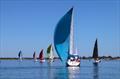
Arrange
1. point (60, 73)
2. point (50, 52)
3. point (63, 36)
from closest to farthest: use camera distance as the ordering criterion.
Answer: point (60, 73)
point (63, 36)
point (50, 52)

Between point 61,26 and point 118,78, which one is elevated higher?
point 61,26

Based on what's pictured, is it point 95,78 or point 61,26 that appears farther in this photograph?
point 61,26

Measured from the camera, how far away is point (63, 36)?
78.9m

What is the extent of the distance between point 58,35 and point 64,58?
448cm

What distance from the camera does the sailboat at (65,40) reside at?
7750cm

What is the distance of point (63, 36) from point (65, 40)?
0.86 meters

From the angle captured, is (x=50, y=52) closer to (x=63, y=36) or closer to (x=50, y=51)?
(x=50, y=51)

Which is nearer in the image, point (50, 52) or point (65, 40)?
point (65, 40)

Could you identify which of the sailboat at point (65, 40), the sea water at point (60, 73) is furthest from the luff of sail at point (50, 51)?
the sailboat at point (65, 40)

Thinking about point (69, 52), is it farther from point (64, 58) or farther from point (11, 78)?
point (11, 78)

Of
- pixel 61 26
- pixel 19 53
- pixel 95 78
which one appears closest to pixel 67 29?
pixel 61 26

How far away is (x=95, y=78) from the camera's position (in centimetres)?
5075

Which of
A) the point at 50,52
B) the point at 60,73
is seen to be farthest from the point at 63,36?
the point at 50,52

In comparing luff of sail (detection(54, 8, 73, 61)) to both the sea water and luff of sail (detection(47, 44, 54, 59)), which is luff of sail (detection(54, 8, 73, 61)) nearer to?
the sea water
